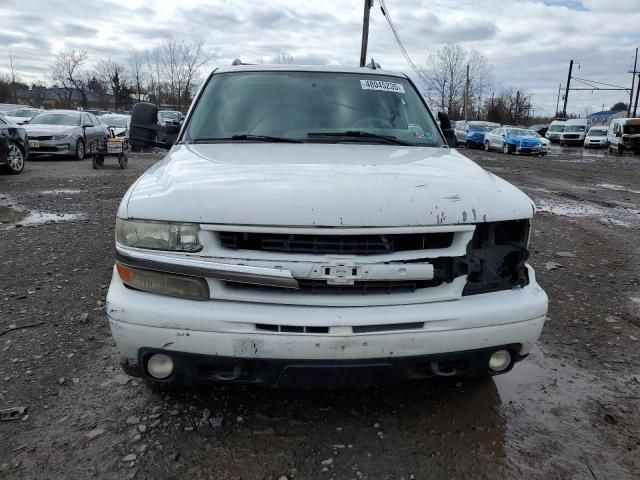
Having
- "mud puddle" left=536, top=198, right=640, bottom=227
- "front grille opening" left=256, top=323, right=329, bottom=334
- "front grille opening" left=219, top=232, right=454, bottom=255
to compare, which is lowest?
"mud puddle" left=536, top=198, right=640, bottom=227

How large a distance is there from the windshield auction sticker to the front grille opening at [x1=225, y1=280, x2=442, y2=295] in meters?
2.07

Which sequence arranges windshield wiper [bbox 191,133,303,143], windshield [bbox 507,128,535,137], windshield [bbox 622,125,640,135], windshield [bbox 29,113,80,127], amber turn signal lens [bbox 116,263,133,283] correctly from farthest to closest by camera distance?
windshield [bbox 622,125,640,135]
windshield [bbox 507,128,535,137]
windshield [bbox 29,113,80,127]
windshield wiper [bbox 191,133,303,143]
amber turn signal lens [bbox 116,263,133,283]

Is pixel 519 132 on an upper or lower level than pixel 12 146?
upper

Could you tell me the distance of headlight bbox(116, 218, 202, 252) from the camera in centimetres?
223

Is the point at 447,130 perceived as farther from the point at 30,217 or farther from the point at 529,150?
the point at 529,150

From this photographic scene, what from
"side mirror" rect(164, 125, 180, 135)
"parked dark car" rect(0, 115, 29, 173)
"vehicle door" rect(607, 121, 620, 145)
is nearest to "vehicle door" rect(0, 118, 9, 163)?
"parked dark car" rect(0, 115, 29, 173)

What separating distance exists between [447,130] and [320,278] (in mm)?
2577

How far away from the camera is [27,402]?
2.77 meters

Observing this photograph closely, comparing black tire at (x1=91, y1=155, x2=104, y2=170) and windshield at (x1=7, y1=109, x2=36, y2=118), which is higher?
windshield at (x1=7, y1=109, x2=36, y2=118)

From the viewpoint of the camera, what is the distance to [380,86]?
13.0 ft

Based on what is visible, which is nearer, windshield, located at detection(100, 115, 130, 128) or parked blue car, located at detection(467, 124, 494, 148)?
windshield, located at detection(100, 115, 130, 128)

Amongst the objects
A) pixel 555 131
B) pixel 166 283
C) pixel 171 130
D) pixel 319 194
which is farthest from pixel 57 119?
pixel 555 131

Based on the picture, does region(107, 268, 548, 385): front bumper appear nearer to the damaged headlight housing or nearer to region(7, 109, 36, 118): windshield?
the damaged headlight housing

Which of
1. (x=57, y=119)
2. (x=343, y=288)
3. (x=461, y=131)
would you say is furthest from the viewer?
(x=461, y=131)
